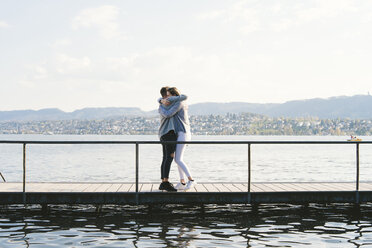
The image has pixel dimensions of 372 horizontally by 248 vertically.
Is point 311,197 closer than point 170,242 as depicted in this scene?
No

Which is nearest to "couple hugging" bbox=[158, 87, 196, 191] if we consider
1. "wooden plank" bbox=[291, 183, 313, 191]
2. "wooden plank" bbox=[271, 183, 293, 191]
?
"wooden plank" bbox=[271, 183, 293, 191]

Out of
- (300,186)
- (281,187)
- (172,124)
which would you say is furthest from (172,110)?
(300,186)

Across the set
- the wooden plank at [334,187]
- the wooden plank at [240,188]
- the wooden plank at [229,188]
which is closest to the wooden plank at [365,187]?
the wooden plank at [334,187]

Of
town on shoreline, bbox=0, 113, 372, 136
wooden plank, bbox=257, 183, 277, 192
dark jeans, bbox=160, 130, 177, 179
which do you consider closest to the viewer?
dark jeans, bbox=160, 130, 177, 179

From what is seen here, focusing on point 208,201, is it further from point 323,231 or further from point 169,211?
point 323,231

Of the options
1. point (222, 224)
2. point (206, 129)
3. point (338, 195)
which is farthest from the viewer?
point (206, 129)

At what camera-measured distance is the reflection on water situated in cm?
767

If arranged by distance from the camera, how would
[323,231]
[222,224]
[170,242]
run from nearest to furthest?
1. [170,242]
2. [323,231]
3. [222,224]

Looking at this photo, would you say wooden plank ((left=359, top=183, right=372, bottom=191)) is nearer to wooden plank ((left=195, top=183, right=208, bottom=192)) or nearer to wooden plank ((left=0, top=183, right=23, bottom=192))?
wooden plank ((left=195, top=183, right=208, bottom=192))

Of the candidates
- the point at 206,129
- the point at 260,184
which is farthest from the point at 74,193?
the point at 206,129

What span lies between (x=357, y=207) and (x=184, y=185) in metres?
3.41

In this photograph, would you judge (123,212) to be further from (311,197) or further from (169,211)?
(311,197)

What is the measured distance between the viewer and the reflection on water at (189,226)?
7.67 m

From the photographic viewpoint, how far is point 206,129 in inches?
7185
